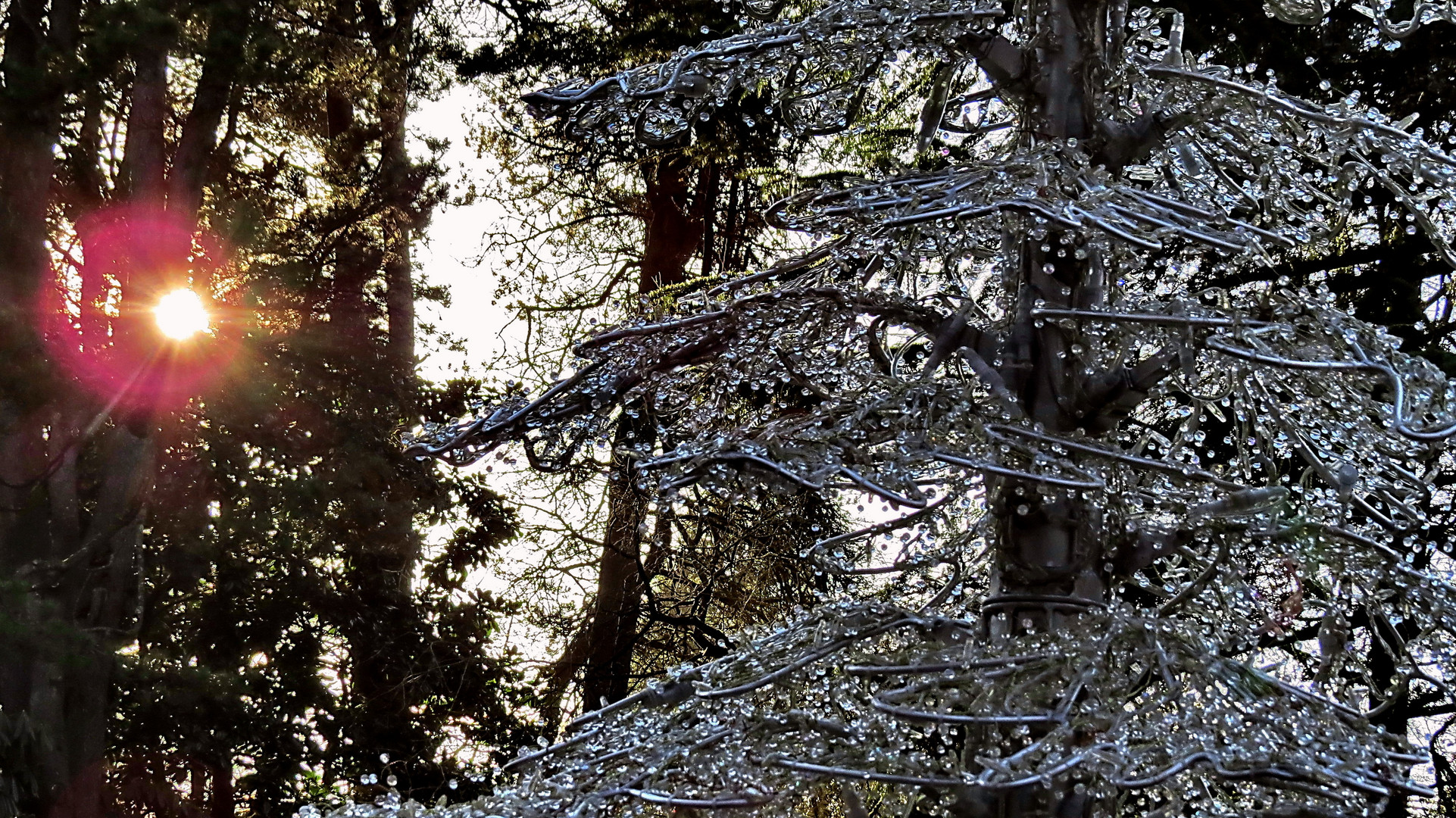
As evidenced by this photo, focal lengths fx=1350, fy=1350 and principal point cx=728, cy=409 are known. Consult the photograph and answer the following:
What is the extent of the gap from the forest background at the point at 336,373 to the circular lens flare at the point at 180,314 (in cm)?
10

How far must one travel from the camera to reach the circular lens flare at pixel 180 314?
26.2ft

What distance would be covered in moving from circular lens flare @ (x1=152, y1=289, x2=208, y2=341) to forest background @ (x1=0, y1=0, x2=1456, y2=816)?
103 millimetres

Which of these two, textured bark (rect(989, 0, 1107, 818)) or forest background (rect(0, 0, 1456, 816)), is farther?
forest background (rect(0, 0, 1456, 816))

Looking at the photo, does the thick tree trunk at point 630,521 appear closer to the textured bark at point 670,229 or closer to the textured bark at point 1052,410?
the textured bark at point 670,229

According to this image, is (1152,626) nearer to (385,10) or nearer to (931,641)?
(931,641)

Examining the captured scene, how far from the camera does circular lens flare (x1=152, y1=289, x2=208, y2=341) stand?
26.2 ft

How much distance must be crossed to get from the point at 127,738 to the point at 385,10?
569cm

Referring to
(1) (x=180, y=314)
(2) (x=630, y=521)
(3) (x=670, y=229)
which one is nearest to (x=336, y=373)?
(1) (x=180, y=314)

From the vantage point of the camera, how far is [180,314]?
817cm

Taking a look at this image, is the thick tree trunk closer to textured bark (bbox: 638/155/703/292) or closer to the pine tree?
textured bark (bbox: 638/155/703/292)

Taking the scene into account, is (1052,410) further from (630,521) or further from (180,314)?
(180,314)

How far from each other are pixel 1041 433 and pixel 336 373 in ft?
23.6

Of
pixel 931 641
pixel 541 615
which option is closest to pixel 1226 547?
pixel 931 641

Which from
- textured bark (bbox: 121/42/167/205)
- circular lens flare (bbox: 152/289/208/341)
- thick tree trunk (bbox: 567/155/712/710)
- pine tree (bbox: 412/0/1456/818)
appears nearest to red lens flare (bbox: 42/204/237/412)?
circular lens flare (bbox: 152/289/208/341)
